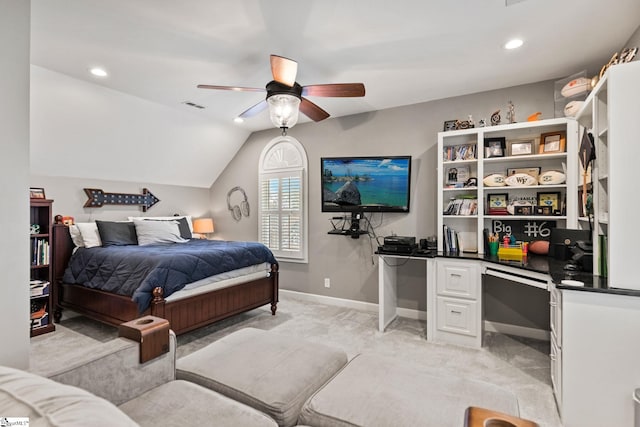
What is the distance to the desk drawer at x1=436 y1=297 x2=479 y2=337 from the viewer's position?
314 centimetres

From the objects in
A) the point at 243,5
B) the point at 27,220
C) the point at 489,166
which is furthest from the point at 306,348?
the point at 489,166

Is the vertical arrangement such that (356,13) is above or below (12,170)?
above

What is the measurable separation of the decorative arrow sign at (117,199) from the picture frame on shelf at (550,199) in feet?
16.9

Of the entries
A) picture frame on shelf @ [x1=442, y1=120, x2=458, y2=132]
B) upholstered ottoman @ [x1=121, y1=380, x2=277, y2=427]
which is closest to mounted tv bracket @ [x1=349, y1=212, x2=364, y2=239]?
picture frame on shelf @ [x1=442, y1=120, x2=458, y2=132]

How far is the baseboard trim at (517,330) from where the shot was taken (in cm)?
335

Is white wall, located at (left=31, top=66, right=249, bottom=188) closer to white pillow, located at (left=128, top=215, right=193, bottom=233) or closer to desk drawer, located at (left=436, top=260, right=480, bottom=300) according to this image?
white pillow, located at (left=128, top=215, right=193, bottom=233)

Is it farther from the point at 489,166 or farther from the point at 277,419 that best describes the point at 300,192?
the point at 277,419

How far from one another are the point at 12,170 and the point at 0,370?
129 cm

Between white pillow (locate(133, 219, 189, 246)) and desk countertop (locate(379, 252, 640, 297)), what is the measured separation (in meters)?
2.89

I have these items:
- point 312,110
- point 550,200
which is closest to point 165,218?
point 312,110

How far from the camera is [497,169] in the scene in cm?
351

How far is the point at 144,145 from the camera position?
4457 millimetres

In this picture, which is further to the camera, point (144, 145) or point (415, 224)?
point (144, 145)

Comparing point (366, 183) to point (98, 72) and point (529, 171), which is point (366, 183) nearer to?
point (529, 171)
